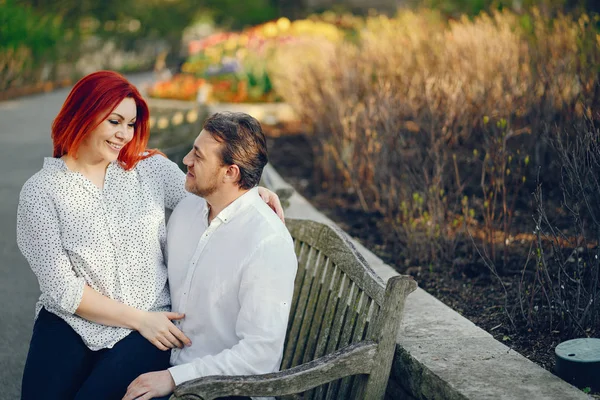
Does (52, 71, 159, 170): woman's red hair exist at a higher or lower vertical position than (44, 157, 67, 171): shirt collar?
higher

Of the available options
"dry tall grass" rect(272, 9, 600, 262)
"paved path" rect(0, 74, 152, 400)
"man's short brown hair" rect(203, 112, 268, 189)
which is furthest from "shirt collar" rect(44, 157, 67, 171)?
"dry tall grass" rect(272, 9, 600, 262)

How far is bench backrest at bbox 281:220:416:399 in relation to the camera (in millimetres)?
2613

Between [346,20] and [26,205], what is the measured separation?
19274 mm

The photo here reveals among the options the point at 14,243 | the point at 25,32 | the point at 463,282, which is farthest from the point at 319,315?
the point at 25,32

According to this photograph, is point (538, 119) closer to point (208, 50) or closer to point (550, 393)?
point (550, 393)

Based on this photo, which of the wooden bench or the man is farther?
the man

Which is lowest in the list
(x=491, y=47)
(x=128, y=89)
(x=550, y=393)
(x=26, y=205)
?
(x=550, y=393)

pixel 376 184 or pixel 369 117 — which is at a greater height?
Result: pixel 369 117

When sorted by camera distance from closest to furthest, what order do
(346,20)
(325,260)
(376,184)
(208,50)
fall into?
(325,260)
(376,184)
(208,50)
(346,20)

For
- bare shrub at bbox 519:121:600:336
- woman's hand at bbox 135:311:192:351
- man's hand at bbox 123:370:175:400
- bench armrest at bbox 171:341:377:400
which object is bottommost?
man's hand at bbox 123:370:175:400

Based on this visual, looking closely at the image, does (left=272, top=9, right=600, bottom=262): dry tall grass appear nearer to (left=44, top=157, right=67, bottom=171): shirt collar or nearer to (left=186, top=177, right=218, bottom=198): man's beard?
(left=186, top=177, right=218, bottom=198): man's beard

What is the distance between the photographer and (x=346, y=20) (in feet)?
69.5

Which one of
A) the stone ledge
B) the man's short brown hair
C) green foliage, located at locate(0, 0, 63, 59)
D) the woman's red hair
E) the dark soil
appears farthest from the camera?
green foliage, located at locate(0, 0, 63, 59)

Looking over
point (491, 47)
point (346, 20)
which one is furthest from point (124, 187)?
point (346, 20)
